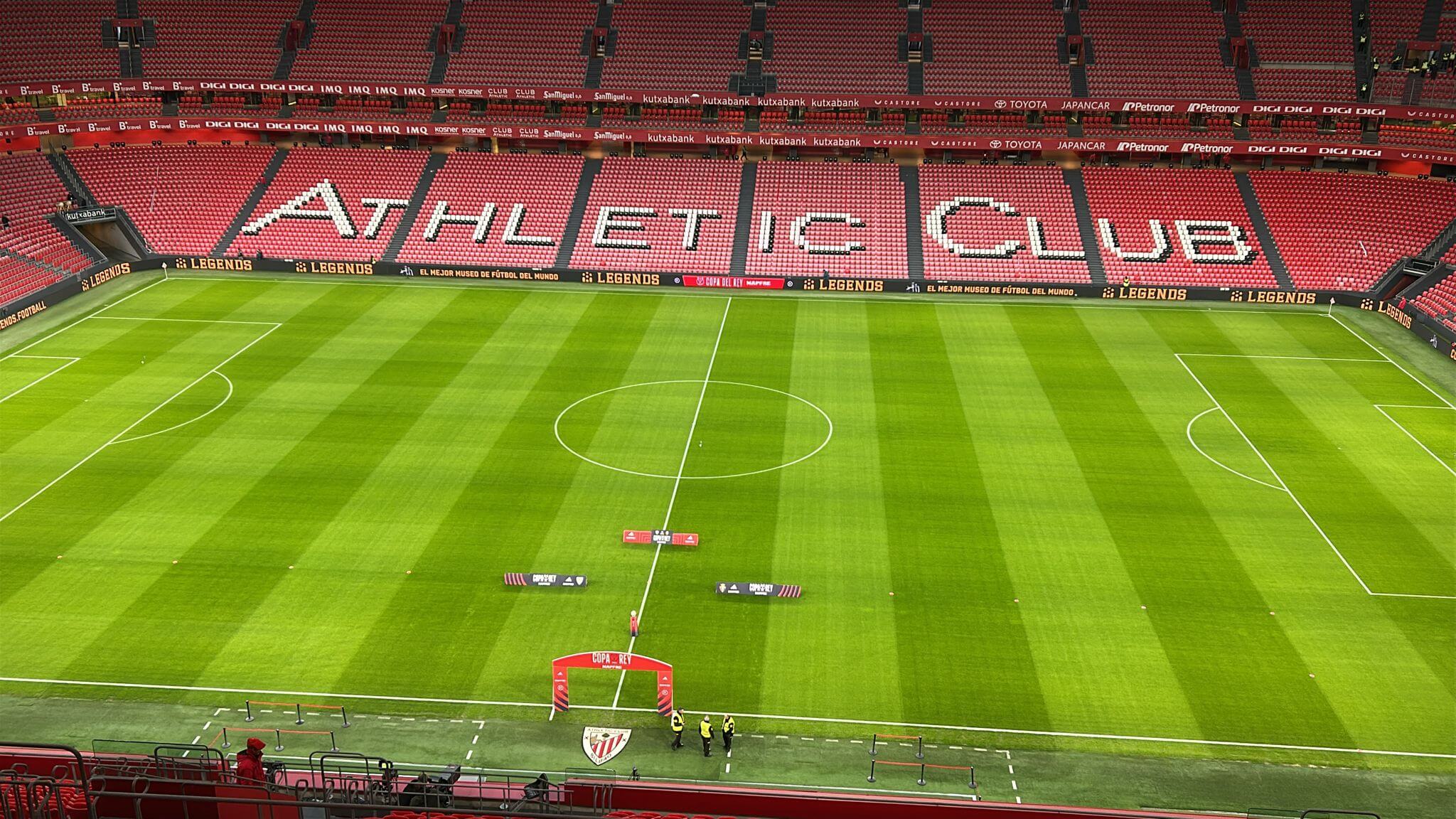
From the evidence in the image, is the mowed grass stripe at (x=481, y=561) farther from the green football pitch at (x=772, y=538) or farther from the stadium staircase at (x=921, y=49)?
the stadium staircase at (x=921, y=49)

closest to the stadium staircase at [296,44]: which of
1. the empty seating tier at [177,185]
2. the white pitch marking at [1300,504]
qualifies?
the empty seating tier at [177,185]

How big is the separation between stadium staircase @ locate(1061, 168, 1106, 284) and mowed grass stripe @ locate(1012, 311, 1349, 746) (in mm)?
15481

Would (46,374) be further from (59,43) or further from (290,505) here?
(59,43)

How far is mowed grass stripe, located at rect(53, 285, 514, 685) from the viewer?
30.8m

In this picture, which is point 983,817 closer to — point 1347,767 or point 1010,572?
point 1347,767

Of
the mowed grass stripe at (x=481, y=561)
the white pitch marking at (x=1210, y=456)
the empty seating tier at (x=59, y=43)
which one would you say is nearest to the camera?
the mowed grass stripe at (x=481, y=561)

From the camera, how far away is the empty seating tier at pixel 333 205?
67812 millimetres

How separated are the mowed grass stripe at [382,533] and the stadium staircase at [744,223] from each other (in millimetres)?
16512

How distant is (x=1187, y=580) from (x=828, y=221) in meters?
39.4

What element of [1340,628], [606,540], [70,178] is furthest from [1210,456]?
[70,178]

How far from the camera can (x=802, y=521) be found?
3750cm

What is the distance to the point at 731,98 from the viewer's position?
2862 inches

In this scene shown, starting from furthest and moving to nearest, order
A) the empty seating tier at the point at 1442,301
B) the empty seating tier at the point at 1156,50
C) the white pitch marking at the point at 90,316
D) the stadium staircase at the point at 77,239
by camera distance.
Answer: the empty seating tier at the point at 1156,50 → the stadium staircase at the point at 77,239 → the empty seating tier at the point at 1442,301 → the white pitch marking at the point at 90,316

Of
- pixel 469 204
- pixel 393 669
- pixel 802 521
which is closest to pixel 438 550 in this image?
pixel 393 669
